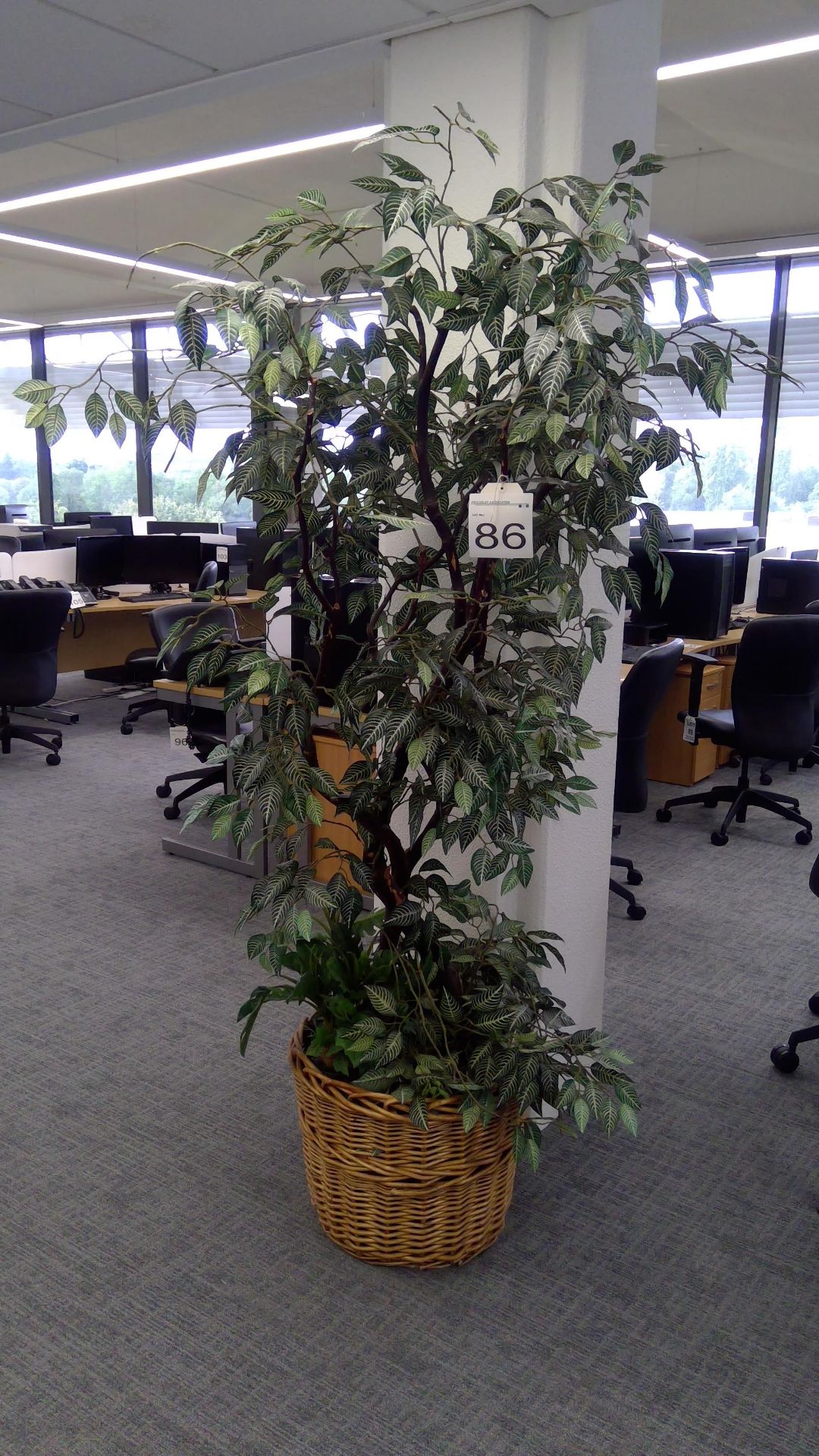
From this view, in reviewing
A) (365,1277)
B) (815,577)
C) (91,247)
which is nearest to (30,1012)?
(365,1277)

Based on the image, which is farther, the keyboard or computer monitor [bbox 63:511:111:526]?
computer monitor [bbox 63:511:111:526]

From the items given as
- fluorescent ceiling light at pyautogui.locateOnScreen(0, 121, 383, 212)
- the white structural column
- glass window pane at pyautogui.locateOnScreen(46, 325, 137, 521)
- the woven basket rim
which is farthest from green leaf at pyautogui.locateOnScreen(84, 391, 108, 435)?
glass window pane at pyautogui.locateOnScreen(46, 325, 137, 521)

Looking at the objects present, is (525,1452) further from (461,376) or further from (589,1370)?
(461,376)

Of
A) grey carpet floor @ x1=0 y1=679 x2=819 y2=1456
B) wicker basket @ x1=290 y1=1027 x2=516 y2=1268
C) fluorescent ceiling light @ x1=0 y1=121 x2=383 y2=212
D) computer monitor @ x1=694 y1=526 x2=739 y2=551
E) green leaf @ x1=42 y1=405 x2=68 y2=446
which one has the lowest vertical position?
grey carpet floor @ x1=0 y1=679 x2=819 y2=1456

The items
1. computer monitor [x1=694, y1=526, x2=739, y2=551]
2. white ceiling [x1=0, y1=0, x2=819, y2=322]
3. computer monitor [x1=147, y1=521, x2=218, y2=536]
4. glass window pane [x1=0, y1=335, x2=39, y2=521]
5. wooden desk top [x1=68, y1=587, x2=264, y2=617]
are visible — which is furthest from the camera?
glass window pane [x1=0, y1=335, x2=39, y2=521]

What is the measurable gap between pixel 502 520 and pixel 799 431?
6797mm

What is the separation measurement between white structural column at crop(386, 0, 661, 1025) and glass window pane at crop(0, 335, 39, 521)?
36.3ft

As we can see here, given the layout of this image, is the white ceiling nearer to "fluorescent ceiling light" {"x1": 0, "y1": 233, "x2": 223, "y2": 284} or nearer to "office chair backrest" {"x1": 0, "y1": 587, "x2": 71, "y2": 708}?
"fluorescent ceiling light" {"x1": 0, "y1": 233, "x2": 223, "y2": 284}

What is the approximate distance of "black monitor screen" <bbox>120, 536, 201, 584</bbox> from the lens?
7.01m

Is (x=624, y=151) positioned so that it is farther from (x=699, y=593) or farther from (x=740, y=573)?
(x=740, y=573)

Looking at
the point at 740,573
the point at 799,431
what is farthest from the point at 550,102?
the point at 799,431

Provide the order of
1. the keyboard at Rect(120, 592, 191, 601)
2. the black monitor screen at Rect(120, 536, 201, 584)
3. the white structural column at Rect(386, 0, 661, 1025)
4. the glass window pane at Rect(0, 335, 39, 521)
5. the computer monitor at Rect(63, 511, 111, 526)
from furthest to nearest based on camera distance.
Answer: the glass window pane at Rect(0, 335, 39, 521), the computer monitor at Rect(63, 511, 111, 526), the black monitor screen at Rect(120, 536, 201, 584), the keyboard at Rect(120, 592, 191, 601), the white structural column at Rect(386, 0, 661, 1025)

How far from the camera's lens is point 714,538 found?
22.3 ft

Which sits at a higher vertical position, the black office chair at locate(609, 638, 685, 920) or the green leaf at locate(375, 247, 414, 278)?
the green leaf at locate(375, 247, 414, 278)
